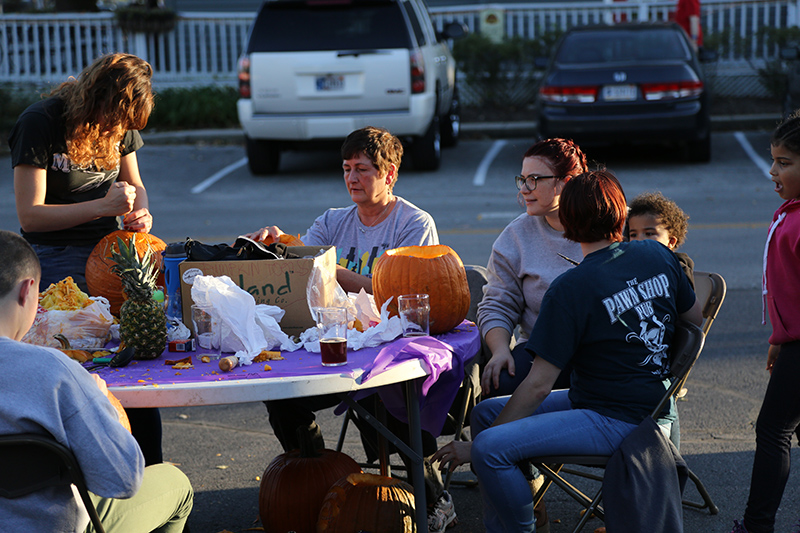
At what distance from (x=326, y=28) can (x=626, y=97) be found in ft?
13.4

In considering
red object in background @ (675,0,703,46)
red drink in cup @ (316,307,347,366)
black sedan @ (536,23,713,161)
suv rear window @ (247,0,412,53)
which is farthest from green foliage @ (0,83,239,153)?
red drink in cup @ (316,307,347,366)

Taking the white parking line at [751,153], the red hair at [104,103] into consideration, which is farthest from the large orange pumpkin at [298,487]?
the white parking line at [751,153]

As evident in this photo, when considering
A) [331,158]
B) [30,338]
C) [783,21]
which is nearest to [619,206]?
[30,338]

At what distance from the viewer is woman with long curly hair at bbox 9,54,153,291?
12.0ft

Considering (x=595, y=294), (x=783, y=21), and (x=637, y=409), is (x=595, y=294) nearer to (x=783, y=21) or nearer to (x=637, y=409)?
(x=637, y=409)

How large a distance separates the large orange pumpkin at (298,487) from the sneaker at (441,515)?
381 mm

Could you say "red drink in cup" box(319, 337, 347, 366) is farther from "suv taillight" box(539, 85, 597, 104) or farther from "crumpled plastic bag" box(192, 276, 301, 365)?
"suv taillight" box(539, 85, 597, 104)

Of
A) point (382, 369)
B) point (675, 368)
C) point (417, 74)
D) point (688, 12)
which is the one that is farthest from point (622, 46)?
point (382, 369)

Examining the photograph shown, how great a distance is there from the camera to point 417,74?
38.2 ft

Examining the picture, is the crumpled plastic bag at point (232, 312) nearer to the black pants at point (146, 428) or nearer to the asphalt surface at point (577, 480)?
the black pants at point (146, 428)

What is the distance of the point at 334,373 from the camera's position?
2.73m

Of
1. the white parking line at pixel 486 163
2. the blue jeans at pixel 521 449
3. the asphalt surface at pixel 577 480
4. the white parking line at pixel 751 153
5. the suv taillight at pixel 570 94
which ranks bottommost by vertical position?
the white parking line at pixel 486 163

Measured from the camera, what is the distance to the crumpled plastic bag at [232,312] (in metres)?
2.94

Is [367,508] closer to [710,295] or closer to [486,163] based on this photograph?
[710,295]
